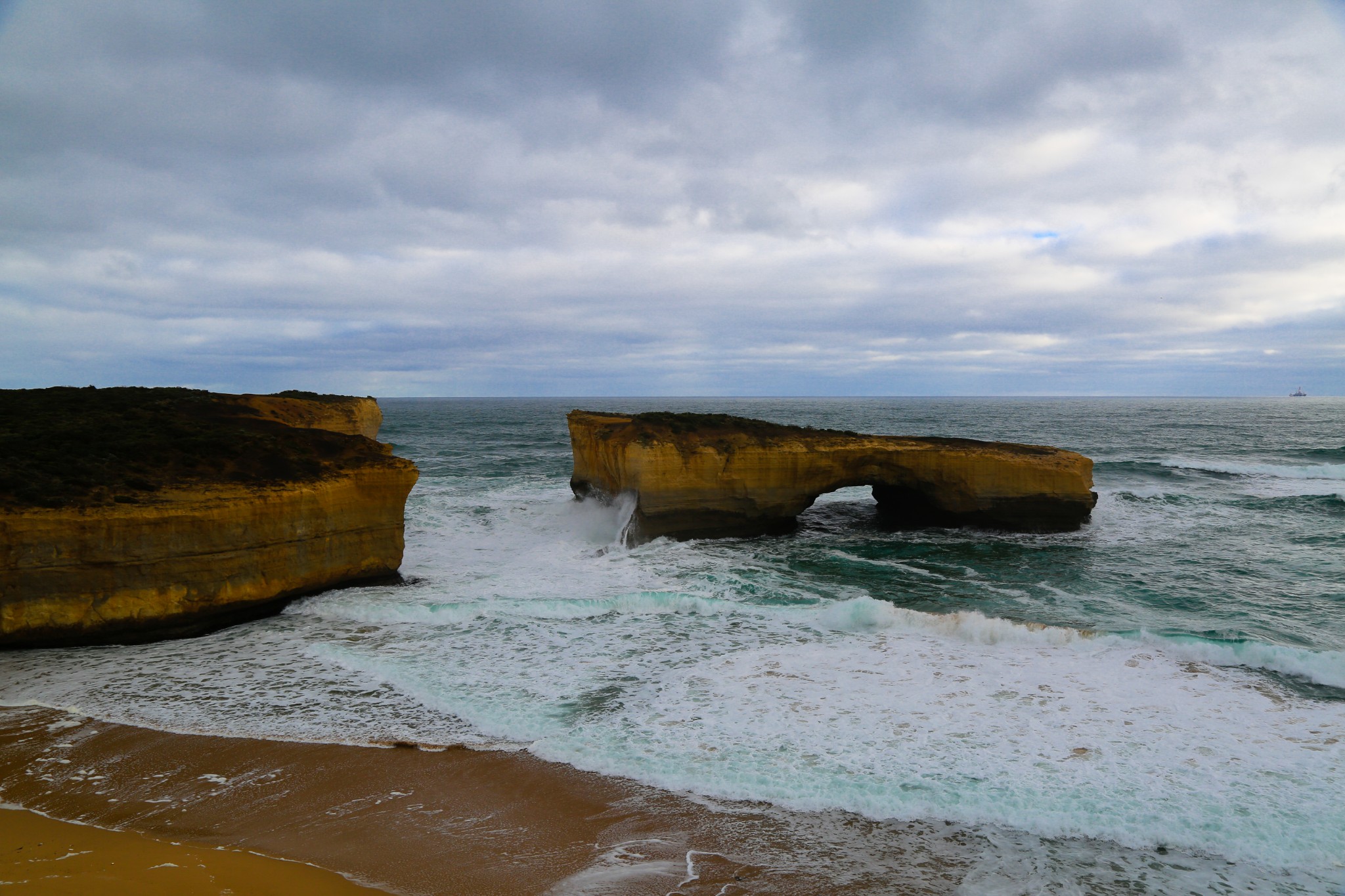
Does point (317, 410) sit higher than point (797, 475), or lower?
higher

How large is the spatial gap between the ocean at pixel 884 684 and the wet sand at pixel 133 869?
1851 mm

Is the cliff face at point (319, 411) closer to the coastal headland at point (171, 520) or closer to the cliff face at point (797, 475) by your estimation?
the coastal headland at point (171, 520)

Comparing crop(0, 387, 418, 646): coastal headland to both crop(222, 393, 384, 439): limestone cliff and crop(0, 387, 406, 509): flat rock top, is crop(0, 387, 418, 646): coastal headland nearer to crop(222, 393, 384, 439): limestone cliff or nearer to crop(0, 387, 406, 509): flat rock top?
crop(0, 387, 406, 509): flat rock top

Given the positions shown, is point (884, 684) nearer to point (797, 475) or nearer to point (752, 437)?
point (797, 475)

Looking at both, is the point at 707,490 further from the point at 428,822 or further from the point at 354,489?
the point at 428,822

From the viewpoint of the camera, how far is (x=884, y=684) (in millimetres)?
8617

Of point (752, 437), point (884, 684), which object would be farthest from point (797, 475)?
point (884, 684)

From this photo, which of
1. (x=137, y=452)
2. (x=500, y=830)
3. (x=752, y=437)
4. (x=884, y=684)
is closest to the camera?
(x=500, y=830)

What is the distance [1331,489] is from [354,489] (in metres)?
30.9

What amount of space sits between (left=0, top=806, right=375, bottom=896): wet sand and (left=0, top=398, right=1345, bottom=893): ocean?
6.07 ft

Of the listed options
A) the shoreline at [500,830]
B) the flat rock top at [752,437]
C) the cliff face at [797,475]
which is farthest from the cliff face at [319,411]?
the shoreline at [500,830]

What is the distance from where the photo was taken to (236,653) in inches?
382

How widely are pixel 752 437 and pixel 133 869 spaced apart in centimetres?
1410

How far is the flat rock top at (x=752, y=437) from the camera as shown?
683 inches
